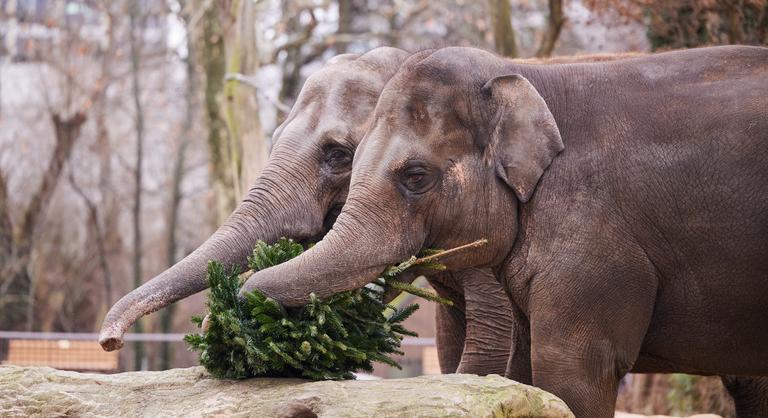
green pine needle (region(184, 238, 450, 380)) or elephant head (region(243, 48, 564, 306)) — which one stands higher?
elephant head (region(243, 48, 564, 306))

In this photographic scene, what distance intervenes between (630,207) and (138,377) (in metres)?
2.62

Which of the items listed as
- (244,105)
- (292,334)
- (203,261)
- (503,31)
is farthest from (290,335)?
(503,31)

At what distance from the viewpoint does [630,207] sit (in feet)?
20.1

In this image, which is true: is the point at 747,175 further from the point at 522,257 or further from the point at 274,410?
the point at 274,410

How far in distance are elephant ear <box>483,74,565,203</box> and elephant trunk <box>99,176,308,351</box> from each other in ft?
4.99

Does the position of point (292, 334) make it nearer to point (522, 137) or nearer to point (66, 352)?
point (522, 137)

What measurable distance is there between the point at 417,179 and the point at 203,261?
4.86 feet

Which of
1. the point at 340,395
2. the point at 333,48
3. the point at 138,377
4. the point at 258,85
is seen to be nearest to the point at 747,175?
the point at 340,395

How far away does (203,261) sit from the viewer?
22.9ft

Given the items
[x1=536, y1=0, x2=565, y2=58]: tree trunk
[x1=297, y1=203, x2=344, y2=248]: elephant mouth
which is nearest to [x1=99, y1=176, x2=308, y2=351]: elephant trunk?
[x1=297, y1=203, x2=344, y2=248]: elephant mouth

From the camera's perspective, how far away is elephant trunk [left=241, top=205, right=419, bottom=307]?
228 inches

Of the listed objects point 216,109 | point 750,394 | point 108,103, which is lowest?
point 750,394

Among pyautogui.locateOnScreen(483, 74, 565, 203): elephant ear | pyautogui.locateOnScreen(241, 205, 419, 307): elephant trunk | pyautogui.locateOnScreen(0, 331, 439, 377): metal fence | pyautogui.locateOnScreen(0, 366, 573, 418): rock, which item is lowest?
pyautogui.locateOnScreen(0, 366, 573, 418): rock

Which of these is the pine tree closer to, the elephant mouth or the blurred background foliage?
the elephant mouth
